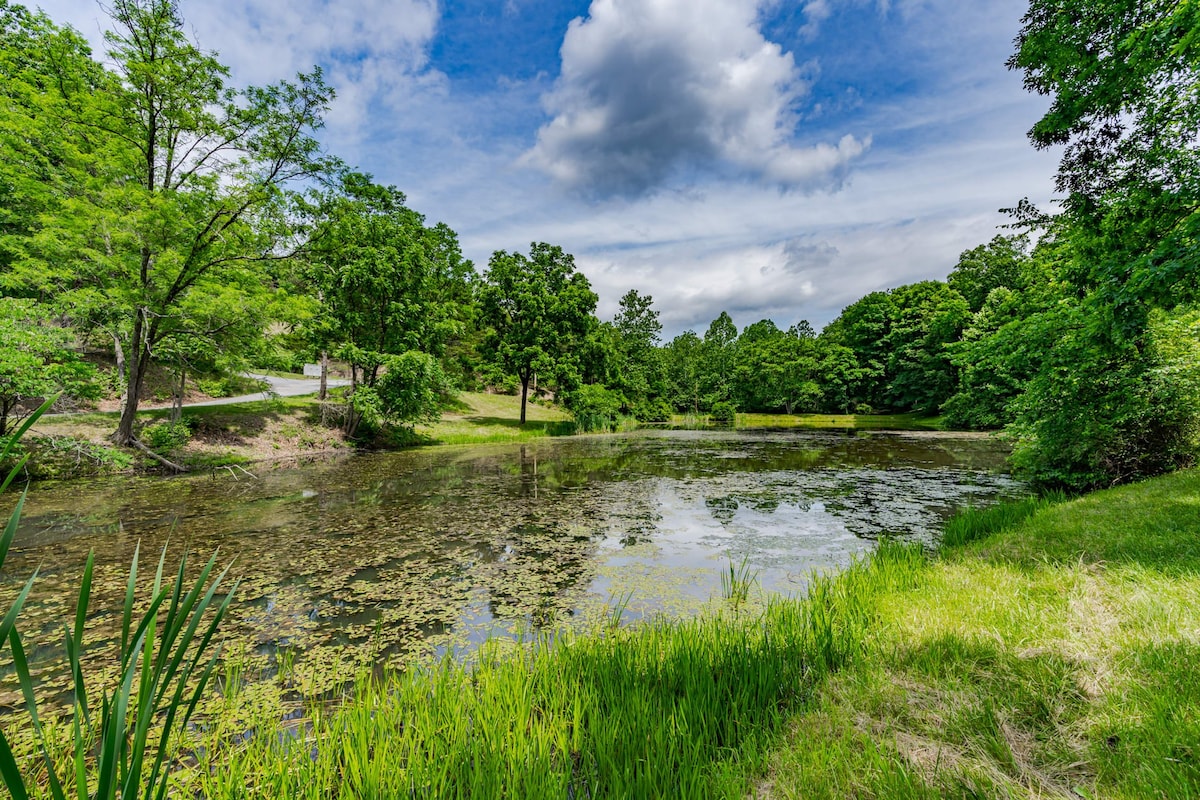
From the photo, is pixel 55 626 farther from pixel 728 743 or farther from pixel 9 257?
pixel 9 257

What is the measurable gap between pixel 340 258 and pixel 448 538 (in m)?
16.3

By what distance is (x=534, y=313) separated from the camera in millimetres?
28500

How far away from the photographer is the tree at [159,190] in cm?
1205

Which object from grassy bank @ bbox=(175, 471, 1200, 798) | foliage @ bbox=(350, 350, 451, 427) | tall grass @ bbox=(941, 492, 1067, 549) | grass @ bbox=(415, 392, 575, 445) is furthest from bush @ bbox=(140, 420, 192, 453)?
tall grass @ bbox=(941, 492, 1067, 549)

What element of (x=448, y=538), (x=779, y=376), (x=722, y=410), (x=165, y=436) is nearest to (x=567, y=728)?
(x=448, y=538)

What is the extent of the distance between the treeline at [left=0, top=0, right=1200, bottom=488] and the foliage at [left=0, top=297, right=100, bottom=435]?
5cm

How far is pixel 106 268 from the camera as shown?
41.8ft

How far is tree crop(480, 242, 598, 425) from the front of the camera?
2784 centimetres

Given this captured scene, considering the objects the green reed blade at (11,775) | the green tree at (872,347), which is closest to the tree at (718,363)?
the green tree at (872,347)

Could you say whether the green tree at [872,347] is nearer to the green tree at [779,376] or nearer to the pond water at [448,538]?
the green tree at [779,376]

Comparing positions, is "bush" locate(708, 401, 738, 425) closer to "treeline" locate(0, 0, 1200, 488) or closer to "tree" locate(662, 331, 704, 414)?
"tree" locate(662, 331, 704, 414)

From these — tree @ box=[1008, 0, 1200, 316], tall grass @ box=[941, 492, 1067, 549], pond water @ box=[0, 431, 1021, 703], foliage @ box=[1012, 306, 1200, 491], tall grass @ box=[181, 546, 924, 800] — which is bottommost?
pond water @ box=[0, 431, 1021, 703]

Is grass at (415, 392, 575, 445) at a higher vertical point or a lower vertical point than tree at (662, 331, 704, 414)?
lower

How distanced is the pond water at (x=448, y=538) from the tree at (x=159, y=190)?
5.09 metres
